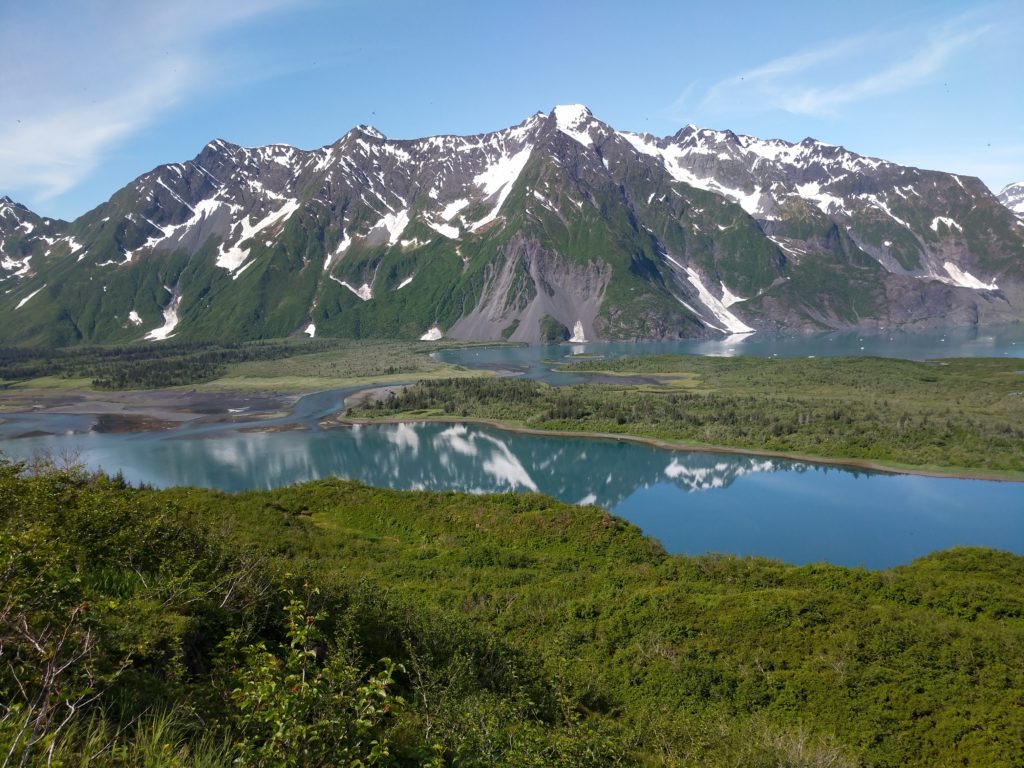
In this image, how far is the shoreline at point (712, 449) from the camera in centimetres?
5691

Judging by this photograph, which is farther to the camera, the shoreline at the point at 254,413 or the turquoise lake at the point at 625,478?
the shoreline at the point at 254,413

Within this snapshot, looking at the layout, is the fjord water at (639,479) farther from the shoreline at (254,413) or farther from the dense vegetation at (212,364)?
the dense vegetation at (212,364)

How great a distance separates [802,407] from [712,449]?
24.0 metres

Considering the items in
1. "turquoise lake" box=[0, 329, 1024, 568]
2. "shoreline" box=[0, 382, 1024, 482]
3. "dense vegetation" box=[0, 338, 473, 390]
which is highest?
"dense vegetation" box=[0, 338, 473, 390]

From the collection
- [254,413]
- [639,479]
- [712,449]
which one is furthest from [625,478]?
[254,413]

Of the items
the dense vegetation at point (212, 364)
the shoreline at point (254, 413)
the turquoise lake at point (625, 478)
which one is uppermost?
the dense vegetation at point (212, 364)

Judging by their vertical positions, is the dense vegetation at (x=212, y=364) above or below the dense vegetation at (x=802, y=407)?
above

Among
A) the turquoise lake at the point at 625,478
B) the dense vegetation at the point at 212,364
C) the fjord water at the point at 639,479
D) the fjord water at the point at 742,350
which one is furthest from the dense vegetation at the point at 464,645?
the dense vegetation at the point at 212,364

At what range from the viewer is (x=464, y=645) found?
13977 millimetres

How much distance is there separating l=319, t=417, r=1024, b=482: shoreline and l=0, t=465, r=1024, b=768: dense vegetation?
33802 millimetres

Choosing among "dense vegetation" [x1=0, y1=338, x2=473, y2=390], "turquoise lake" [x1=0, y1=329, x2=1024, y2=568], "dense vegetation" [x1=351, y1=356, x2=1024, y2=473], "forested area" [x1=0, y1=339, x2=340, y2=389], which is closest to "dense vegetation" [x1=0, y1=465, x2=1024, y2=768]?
"turquoise lake" [x1=0, y1=329, x2=1024, y2=568]

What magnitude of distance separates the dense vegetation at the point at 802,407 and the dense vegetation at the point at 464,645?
3943 cm

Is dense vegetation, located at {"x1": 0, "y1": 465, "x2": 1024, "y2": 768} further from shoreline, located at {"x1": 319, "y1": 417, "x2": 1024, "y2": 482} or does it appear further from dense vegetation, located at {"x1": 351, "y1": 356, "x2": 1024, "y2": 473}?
dense vegetation, located at {"x1": 351, "y1": 356, "x2": 1024, "y2": 473}

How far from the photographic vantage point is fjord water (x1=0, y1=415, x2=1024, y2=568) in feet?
146
